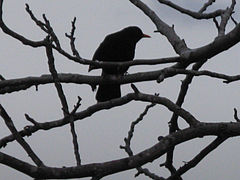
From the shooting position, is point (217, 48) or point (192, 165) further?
point (192, 165)

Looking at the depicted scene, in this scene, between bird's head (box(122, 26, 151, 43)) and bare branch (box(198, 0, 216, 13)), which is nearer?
bare branch (box(198, 0, 216, 13))

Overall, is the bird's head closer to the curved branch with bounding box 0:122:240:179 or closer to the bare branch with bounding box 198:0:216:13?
the bare branch with bounding box 198:0:216:13

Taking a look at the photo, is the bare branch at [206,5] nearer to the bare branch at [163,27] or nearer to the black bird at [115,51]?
the bare branch at [163,27]

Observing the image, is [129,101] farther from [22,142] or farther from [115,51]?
[115,51]

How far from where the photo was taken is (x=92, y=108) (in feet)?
14.2

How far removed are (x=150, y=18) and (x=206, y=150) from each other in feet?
6.00

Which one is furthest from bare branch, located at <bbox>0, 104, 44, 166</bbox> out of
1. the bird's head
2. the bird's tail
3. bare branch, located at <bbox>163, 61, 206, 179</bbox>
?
the bird's head

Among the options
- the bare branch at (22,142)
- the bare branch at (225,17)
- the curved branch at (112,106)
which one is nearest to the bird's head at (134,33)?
the bare branch at (225,17)

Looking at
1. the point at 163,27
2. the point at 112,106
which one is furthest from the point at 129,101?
the point at 163,27

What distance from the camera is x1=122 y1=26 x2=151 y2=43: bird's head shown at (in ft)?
27.2

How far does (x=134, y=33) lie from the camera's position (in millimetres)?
8445

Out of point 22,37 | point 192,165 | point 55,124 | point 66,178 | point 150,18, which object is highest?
point 150,18

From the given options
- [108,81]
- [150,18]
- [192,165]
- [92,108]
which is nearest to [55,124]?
[92,108]

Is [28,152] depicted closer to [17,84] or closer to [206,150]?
[17,84]
